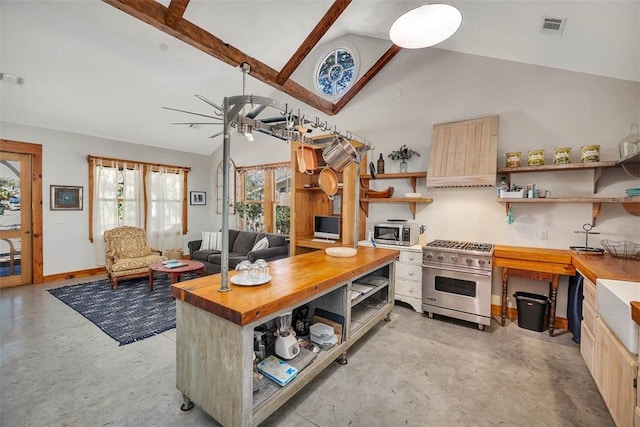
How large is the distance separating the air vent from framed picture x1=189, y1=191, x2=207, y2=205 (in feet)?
22.8

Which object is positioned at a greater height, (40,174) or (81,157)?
(81,157)

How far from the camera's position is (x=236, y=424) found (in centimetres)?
147

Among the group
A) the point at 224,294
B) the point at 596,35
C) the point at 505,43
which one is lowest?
the point at 224,294

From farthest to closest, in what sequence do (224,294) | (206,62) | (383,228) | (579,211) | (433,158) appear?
1. (206,62)
2. (383,228)
3. (433,158)
4. (579,211)
5. (224,294)

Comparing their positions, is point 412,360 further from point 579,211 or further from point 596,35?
point 596,35

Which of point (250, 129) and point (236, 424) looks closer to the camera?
point (236, 424)

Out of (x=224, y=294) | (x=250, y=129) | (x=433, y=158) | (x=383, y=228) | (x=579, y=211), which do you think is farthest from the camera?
(x=383, y=228)

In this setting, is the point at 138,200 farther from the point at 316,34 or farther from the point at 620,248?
the point at 620,248

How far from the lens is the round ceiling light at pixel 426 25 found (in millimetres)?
2146

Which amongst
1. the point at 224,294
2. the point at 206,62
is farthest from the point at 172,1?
the point at 224,294

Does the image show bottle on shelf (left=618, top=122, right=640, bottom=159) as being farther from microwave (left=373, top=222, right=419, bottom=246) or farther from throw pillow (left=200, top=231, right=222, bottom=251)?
throw pillow (left=200, top=231, right=222, bottom=251)

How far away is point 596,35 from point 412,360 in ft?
11.5

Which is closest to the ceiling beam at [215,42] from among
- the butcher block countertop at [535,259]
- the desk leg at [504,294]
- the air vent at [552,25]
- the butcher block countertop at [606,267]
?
the air vent at [552,25]

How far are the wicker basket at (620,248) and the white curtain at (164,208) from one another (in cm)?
737
